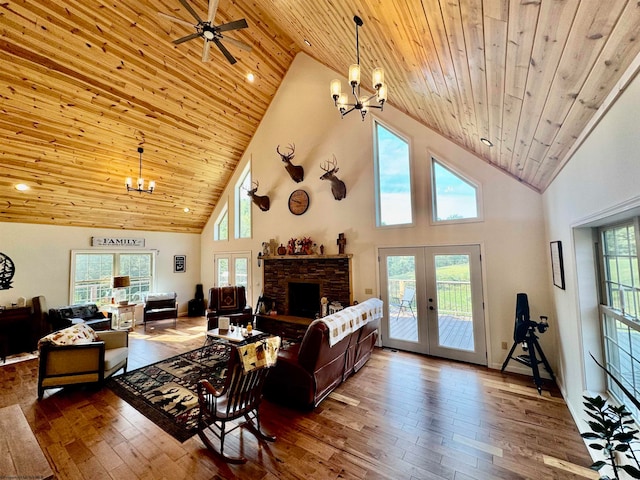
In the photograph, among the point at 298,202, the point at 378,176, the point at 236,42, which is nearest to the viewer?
the point at 236,42

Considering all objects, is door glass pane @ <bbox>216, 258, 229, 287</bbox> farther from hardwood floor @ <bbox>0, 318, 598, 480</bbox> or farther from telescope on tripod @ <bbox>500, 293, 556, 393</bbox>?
telescope on tripod @ <bbox>500, 293, 556, 393</bbox>

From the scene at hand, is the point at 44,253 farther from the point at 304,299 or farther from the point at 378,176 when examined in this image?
the point at 378,176

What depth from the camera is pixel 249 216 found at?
7.70 metres

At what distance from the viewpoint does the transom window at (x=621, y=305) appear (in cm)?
190

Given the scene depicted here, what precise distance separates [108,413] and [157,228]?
598cm

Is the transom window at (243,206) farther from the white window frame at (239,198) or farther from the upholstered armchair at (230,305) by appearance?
the upholstered armchair at (230,305)

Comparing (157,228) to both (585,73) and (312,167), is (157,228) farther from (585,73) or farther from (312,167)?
(585,73)

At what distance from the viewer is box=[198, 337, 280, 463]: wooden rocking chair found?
238 cm

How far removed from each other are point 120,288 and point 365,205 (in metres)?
6.92

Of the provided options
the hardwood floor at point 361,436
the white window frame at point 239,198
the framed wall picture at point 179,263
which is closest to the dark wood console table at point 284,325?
the hardwood floor at point 361,436

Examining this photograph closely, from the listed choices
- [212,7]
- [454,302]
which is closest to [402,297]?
[454,302]

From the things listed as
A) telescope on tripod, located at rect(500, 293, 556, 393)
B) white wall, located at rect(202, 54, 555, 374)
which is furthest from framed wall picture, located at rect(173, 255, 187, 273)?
telescope on tripod, located at rect(500, 293, 556, 393)

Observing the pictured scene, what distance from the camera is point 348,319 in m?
3.49

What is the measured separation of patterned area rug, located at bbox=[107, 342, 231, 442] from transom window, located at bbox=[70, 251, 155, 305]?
12.8ft
